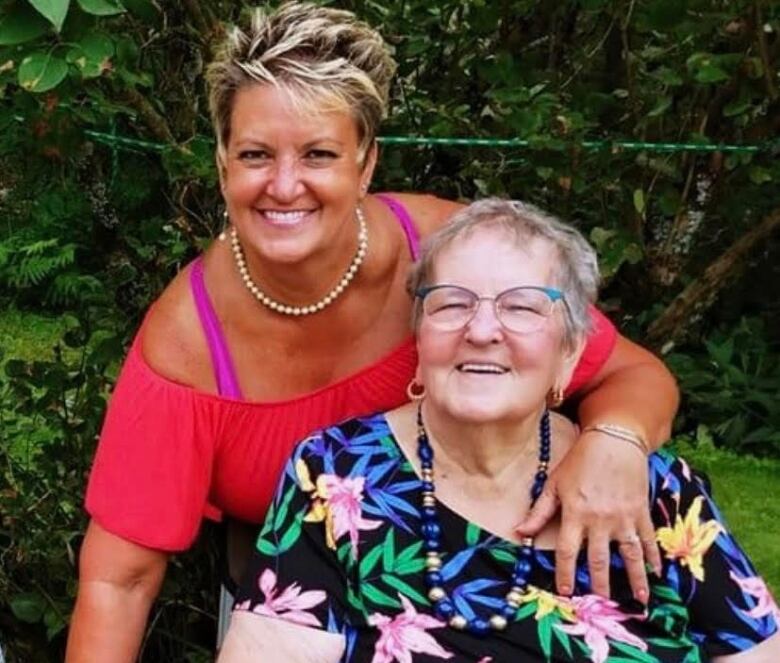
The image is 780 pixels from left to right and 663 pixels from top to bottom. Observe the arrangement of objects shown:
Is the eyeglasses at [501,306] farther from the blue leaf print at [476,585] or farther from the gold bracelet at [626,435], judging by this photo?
the blue leaf print at [476,585]

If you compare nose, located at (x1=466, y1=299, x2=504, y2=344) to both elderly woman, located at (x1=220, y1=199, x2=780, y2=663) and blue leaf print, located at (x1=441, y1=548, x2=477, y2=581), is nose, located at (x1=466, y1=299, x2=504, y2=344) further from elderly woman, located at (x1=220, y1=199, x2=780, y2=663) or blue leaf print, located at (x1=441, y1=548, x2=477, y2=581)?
blue leaf print, located at (x1=441, y1=548, x2=477, y2=581)

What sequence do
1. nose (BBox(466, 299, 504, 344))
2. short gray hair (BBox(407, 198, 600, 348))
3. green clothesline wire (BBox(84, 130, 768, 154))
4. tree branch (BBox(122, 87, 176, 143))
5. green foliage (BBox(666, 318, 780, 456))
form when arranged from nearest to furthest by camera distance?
1. nose (BBox(466, 299, 504, 344))
2. short gray hair (BBox(407, 198, 600, 348))
3. tree branch (BBox(122, 87, 176, 143))
4. green clothesline wire (BBox(84, 130, 768, 154))
5. green foliage (BBox(666, 318, 780, 456))

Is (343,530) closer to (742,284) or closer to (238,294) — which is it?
(238,294)

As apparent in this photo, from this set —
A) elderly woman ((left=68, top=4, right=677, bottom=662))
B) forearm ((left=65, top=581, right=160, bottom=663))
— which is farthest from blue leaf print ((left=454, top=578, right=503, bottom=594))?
forearm ((left=65, top=581, right=160, bottom=663))

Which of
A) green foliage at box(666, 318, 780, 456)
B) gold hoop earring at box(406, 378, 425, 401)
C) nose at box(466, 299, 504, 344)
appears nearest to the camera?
nose at box(466, 299, 504, 344)

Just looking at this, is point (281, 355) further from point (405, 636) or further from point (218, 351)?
point (405, 636)

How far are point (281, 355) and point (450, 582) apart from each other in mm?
474

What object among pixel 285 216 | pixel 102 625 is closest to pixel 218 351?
pixel 285 216

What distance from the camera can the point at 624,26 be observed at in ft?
11.2

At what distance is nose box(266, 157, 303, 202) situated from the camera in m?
2.25

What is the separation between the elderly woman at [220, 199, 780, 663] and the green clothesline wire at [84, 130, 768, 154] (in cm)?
84

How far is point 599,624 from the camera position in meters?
2.31

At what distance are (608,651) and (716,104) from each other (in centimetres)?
159

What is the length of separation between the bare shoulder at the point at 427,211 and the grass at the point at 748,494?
116 cm
